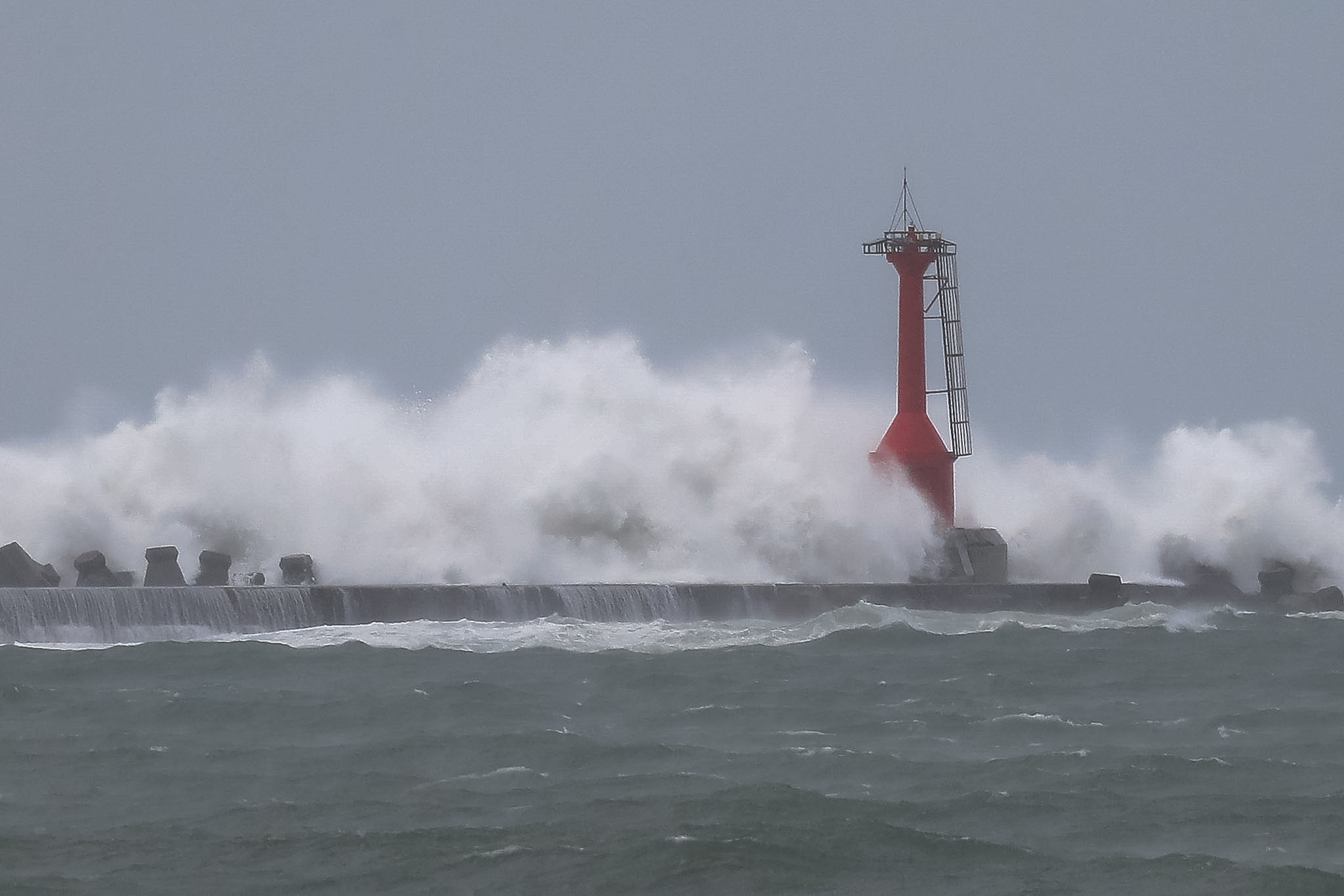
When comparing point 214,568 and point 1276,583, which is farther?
point 1276,583

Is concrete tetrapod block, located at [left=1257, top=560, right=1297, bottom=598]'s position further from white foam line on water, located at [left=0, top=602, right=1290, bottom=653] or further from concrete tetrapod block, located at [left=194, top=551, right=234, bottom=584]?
concrete tetrapod block, located at [left=194, top=551, right=234, bottom=584]

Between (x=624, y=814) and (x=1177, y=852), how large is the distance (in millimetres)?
2715

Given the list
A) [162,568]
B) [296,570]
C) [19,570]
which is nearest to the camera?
[19,570]

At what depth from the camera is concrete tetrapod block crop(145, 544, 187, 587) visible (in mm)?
19625

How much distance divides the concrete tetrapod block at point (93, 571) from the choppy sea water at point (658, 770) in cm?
391

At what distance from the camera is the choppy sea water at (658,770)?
288 inches

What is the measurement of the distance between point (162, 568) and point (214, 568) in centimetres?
75

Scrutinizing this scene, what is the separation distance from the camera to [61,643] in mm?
15938

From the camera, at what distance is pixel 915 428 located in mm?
24156

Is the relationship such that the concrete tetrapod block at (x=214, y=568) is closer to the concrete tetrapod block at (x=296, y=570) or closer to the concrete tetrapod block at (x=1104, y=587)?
the concrete tetrapod block at (x=296, y=570)

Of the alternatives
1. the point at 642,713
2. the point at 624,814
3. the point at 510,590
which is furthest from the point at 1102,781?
the point at 510,590

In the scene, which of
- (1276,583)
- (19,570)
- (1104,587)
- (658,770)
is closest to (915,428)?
(1104,587)

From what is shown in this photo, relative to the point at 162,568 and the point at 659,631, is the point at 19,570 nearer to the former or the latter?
the point at 162,568

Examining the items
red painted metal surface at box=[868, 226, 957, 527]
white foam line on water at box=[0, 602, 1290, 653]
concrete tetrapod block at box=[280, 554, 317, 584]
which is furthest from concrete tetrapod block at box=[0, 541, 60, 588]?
red painted metal surface at box=[868, 226, 957, 527]
